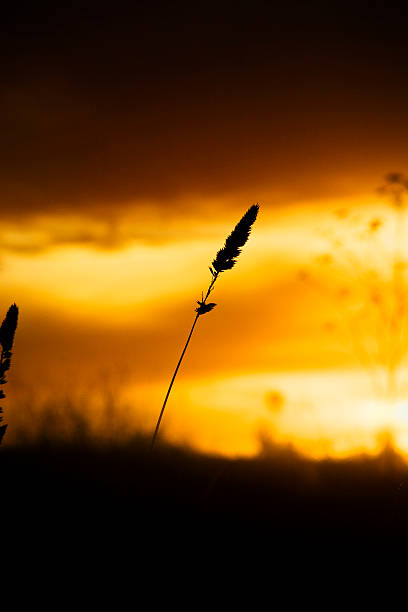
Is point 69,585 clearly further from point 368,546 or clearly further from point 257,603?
point 368,546

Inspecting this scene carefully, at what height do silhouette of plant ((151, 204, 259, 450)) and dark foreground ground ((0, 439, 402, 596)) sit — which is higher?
silhouette of plant ((151, 204, 259, 450))

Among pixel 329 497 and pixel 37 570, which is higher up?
pixel 329 497

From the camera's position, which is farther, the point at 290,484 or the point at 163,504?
the point at 290,484

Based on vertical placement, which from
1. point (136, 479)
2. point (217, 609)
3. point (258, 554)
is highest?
point (136, 479)

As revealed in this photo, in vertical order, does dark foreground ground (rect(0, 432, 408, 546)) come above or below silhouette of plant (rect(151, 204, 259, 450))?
below

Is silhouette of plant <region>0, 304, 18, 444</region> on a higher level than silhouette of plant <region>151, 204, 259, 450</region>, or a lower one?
lower

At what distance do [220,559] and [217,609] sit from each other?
0.57 metres

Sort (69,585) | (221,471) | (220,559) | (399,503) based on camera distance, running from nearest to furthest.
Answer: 1. (69,585)
2. (220,559)
3. (399,503)
4. (221,471)

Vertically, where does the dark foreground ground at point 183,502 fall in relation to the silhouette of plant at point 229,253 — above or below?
below

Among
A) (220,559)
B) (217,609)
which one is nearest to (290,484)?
(220,559)

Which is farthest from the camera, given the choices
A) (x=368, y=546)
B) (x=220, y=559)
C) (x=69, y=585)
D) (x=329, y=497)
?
(x=329, y=497)

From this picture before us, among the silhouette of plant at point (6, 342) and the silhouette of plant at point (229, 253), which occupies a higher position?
the silhouette of plant at point (229, 253)

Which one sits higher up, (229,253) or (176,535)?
(229,253)

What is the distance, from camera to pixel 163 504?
5.87 meters
